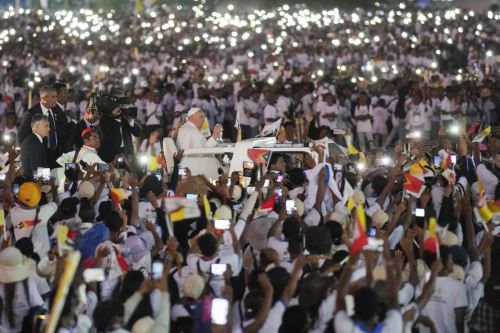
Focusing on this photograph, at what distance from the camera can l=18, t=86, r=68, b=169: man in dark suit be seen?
39.4 ft

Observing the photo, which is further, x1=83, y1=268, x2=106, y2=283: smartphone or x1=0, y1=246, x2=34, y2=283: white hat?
x1=0, y1=246, x2=34, y2=283: white hat

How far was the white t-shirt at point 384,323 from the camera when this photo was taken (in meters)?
6.08

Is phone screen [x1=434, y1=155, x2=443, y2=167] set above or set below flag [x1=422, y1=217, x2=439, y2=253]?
above

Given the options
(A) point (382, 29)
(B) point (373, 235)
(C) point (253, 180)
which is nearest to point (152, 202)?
(B) point (373, 235)

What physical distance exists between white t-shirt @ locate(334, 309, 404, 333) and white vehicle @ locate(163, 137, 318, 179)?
617 centimetres

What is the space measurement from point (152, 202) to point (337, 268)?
2.26 metres

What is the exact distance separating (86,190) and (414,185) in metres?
2.82

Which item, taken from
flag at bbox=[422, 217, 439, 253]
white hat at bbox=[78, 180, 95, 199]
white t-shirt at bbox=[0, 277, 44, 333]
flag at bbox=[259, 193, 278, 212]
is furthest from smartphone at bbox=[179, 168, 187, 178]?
Answer: flag at bbox=[422, 217, 439, 253]

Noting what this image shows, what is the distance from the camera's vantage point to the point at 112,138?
1244 cm

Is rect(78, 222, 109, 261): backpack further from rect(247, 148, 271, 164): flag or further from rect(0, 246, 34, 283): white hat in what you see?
rect(247, 148, 271, 164): flag

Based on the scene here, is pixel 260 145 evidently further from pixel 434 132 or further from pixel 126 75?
pixel 126 75

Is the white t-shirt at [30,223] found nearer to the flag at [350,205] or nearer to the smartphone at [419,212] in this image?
the flag at [350,205]

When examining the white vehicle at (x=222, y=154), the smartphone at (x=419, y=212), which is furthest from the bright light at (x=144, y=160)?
the smartphone at (x=419, y=212)

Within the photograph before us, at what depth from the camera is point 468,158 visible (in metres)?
11.2
